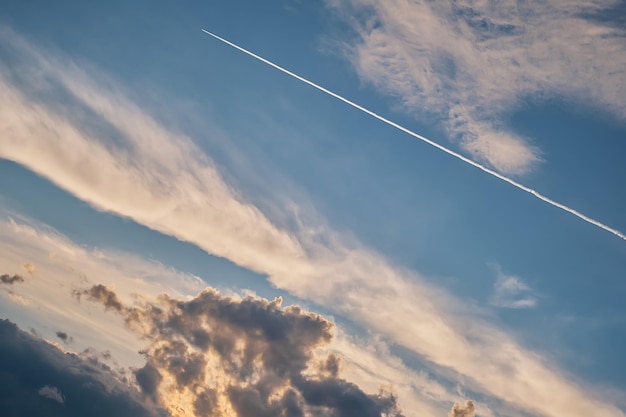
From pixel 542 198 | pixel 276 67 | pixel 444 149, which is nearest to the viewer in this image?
pixel 542 198

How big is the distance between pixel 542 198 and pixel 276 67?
80339 millimetres

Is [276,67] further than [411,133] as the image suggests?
Yes

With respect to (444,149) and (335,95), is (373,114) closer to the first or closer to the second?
(335,95)

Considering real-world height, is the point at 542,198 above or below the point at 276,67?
below

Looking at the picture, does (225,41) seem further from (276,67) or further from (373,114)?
(373,114)

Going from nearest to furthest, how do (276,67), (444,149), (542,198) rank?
(542,198)
(444,149)
(276,67)

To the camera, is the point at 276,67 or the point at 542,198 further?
the point at 276,67

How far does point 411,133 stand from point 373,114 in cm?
1176

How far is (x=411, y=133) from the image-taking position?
4267 inches

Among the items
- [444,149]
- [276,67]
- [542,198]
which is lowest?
[542,198]

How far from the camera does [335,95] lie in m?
110

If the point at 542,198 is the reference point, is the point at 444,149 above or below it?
above

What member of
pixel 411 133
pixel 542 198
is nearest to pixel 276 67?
pixel 411 133

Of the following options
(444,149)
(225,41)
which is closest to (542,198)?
(444,149)
